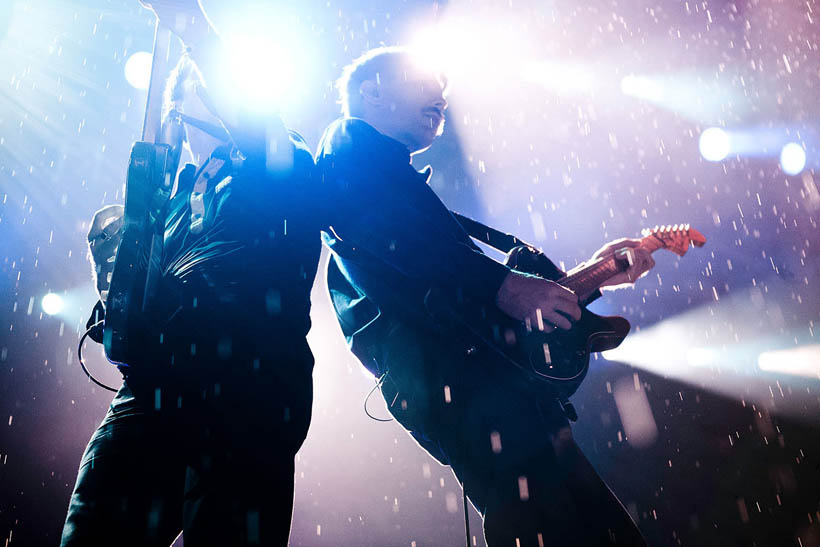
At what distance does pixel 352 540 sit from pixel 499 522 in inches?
128

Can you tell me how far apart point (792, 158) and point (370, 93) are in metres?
3.04

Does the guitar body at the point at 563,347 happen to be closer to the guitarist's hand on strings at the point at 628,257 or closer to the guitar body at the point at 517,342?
the guitar body at the point at 517,342

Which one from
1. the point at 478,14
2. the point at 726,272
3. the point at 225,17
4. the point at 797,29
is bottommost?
the point at 225,17

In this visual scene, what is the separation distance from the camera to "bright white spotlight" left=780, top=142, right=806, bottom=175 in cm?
288

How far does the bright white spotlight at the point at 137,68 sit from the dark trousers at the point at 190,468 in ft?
13.1

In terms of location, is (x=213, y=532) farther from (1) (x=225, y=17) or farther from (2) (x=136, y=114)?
(2) (x=136, y=114)

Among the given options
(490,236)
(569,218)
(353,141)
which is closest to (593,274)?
(490,236)

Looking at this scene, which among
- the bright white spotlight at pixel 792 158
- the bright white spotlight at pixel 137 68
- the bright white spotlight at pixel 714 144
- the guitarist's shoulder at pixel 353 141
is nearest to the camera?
the guitarist's shoulder at pixel 353 141

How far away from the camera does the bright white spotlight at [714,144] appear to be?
10.3ft

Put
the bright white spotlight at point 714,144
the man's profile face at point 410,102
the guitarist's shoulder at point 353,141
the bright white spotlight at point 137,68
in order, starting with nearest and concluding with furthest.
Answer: the guitarist's shoulder at point 353,141
the man's profile face at point 410,102
the bright white spotlight at point 714,144
the bright white spotlight at point 137,68

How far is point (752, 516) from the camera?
2734 mm

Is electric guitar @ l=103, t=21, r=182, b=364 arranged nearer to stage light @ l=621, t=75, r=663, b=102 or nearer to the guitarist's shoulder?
the guitarist's shoulder

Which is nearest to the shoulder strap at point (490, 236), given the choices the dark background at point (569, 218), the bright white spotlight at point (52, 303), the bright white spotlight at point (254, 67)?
the bright white spotlight at point (254, 67)

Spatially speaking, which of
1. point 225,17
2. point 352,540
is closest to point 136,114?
point 225,17
